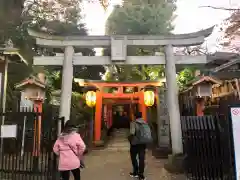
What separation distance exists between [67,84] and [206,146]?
5.54m

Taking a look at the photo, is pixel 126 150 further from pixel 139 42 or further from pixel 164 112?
pixel 139 42

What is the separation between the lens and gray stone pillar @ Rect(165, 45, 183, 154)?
9469mm

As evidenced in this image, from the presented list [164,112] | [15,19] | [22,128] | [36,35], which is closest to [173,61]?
[164,112]

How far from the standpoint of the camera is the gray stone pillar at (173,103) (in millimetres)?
9469

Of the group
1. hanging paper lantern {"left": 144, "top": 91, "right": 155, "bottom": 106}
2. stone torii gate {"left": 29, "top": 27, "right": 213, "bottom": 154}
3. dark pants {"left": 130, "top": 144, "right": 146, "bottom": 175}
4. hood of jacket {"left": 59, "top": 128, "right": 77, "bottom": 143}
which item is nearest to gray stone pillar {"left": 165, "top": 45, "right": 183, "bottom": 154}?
stone torii gate {"left": 29, "top": 27, "right": 213, "bottom": 154}

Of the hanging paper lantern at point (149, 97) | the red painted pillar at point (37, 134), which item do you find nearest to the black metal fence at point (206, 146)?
the red painted pillar at point (37, 134)

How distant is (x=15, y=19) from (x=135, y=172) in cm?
1180

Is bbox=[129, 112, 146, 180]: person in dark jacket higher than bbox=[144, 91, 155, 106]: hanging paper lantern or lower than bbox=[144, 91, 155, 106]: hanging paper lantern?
lower

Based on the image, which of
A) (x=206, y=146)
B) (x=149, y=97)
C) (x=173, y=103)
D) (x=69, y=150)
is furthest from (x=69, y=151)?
(x=149, y=97)

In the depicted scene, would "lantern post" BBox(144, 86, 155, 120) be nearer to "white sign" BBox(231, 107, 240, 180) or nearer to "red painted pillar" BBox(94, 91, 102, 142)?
"red painted pillar" BBox(94, 91, 102, 142)

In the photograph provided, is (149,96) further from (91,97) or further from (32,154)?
(32,154)

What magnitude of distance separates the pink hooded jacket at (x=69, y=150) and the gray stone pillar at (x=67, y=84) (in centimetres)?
395

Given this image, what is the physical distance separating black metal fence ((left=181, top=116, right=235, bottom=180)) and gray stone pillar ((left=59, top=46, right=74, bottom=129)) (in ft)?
15.0

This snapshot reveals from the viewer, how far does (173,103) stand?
9875 millimetres
